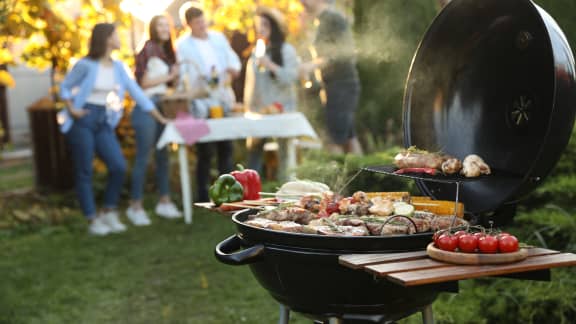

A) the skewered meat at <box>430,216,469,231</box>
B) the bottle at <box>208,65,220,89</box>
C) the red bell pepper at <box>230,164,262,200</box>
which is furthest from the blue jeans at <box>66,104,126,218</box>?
the skewered meat at <box>430,216,469,231</box>

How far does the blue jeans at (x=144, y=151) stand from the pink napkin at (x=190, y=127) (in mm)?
380

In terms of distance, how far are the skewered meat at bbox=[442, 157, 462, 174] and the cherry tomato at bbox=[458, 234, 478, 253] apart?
49cm

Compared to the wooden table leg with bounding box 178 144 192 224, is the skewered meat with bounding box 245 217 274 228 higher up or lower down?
higher up

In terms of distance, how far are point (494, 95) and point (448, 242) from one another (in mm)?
842

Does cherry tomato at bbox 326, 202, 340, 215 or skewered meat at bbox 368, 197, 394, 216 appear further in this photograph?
cherry tomato at bbox 326, 202, 340, 215

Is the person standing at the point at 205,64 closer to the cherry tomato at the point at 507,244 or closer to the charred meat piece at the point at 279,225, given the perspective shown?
the charred meat piece at the point at 279,225

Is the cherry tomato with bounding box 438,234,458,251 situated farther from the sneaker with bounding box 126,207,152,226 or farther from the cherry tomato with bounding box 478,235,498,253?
the sneaker with bounding box 126,207,152,226

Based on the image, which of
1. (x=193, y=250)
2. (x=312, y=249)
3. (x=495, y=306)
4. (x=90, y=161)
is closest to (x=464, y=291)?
(x=495, y=306)

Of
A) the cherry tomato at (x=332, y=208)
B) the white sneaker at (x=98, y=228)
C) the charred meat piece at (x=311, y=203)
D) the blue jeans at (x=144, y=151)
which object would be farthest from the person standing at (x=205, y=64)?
the cherry tomato at (x=332, y=208)

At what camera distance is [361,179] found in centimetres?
508

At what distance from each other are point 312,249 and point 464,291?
7.25 ft

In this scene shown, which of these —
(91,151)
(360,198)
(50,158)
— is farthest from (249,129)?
(360,198)

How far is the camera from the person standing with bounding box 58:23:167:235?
7090mm

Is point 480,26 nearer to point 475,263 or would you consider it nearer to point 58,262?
point 475,263
